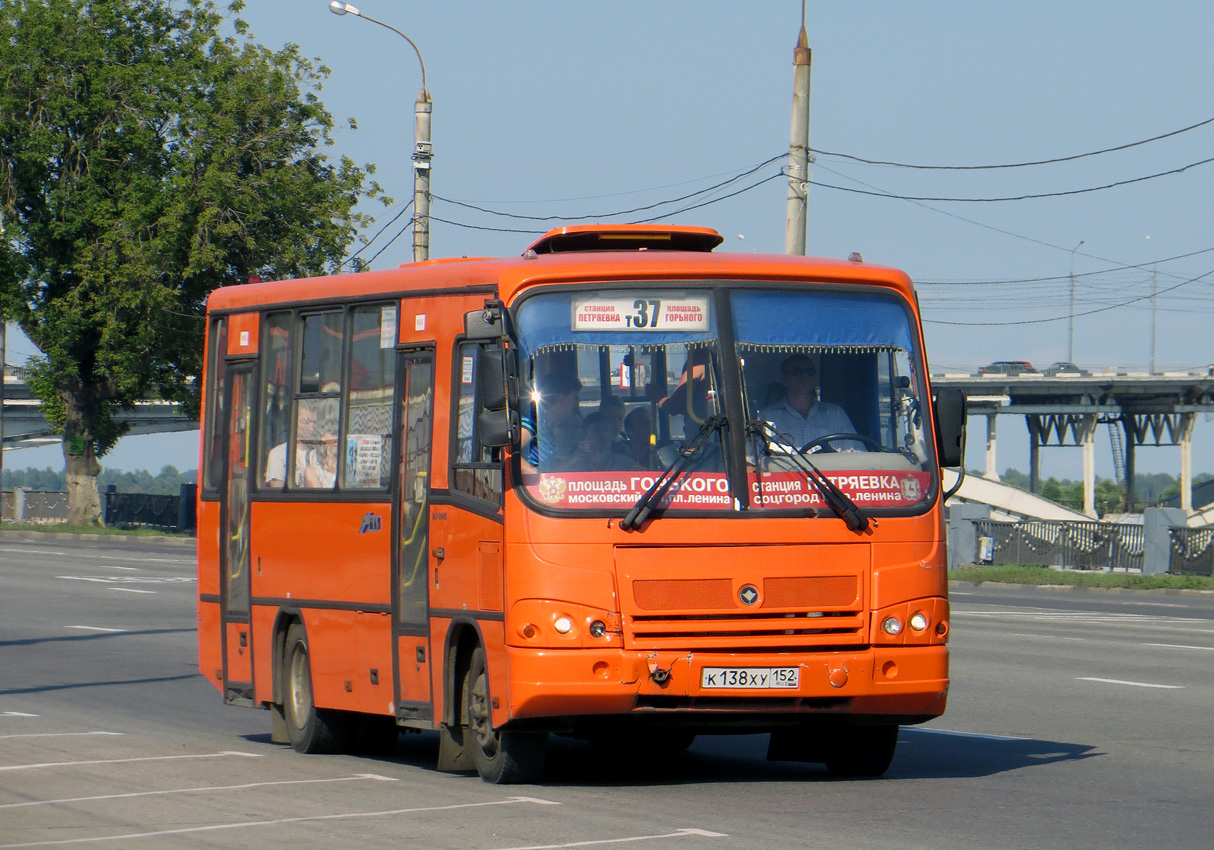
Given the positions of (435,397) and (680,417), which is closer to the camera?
(680,417)

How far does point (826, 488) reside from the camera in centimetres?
973

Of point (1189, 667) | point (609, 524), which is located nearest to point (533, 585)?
point (609, 524)

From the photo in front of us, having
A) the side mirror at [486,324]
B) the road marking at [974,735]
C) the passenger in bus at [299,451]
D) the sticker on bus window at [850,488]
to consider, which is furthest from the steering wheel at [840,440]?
the passenger in bus at [299,451]

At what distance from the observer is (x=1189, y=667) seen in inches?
714

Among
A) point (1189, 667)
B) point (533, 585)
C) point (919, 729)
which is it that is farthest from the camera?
point (1189, 667)

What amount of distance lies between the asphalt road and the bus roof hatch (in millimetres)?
2978

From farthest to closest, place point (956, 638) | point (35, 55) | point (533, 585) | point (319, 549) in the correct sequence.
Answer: point (35, 55), point (956, 638), point (319, 549), point (533, 585)

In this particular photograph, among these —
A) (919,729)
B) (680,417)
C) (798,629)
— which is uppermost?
(680,417)

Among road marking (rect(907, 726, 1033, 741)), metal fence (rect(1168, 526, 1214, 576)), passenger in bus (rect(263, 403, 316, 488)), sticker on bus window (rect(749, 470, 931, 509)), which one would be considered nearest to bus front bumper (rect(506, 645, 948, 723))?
sticker on bus window (rect(749, 470, 931, 509))

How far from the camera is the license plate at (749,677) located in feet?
30.8

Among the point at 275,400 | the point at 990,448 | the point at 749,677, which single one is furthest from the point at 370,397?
the point at 990,448

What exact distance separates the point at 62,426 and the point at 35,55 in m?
11.4

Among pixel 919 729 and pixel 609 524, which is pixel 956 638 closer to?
pixel 919 729

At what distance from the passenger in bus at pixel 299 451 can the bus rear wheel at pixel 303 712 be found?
957 mm
